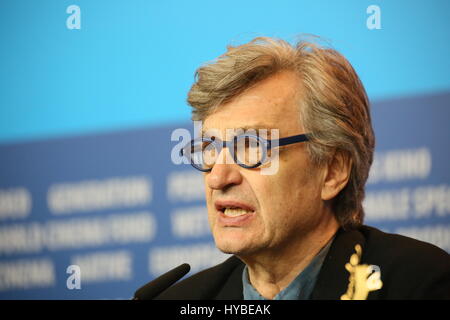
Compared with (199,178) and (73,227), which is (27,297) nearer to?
(73,227)

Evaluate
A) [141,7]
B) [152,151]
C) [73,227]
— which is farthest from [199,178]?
[141,7]

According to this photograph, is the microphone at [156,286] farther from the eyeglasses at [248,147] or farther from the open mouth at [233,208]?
the eyeglasses at [248,147]

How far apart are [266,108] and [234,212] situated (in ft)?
1.07

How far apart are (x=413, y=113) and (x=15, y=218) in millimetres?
1842

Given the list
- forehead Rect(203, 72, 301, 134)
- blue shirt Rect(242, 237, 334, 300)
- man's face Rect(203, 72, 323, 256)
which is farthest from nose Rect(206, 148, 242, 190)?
blue shirt Rect(242, 237, 334, 300)

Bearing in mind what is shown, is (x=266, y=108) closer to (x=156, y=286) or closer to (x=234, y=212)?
(x=234, y=212)

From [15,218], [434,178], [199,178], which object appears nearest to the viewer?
[434,178]

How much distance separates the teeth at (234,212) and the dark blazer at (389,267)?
0.95ft

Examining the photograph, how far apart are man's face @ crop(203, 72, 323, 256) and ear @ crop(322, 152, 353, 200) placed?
35mm

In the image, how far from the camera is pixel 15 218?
10.1 ft

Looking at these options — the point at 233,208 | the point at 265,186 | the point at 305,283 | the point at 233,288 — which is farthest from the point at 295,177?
the point at 233,288

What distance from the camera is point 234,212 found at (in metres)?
1.99

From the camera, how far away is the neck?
79.6 inches

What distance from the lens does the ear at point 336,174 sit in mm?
2062
